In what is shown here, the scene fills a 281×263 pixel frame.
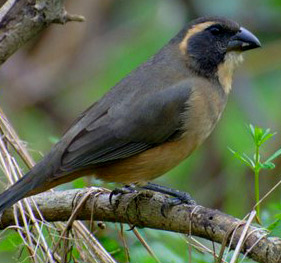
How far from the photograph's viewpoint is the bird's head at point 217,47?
5.17 meters

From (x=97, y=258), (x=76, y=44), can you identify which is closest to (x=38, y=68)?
(x=76, y=44)

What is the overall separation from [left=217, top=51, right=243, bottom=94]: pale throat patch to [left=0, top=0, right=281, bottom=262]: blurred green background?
5.94ft

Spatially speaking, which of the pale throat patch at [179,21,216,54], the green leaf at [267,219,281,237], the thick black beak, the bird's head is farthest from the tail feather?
the thick black beak

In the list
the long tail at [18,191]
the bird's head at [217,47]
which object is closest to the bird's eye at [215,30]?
the bird's head at [217,47]

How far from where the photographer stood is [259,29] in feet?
25.2

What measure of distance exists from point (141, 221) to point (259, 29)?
402cm

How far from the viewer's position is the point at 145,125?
4824 mm

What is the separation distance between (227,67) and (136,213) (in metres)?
1.47

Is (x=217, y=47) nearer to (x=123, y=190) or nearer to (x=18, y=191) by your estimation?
(x=123, y=190)

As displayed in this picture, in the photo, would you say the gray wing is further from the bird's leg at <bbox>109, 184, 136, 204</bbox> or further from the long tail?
the long tail

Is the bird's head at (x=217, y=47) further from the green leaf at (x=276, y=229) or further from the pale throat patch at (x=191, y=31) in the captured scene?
the green leaf at (x=276, y=229)

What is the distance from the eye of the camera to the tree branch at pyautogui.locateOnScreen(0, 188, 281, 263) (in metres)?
3.59

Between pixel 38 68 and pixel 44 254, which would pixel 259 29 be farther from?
pixel 44 254

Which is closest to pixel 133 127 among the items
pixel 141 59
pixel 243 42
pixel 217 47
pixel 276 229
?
pixel 217 47
